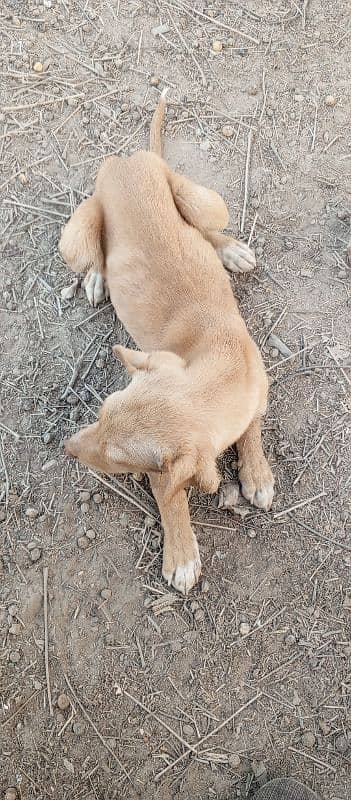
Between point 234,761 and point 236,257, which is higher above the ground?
point 236,257

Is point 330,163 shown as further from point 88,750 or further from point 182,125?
point 88,750

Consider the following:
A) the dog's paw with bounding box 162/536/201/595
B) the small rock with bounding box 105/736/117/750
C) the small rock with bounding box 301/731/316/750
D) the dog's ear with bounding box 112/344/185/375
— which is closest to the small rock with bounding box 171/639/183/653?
the dog's paw with bounding box 162/536/201/595

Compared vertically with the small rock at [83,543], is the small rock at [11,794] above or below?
below

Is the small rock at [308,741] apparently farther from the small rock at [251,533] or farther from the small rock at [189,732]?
the small rock at [251,533]

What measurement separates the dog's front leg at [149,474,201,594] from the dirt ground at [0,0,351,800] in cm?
11

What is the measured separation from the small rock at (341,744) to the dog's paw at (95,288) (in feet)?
10.2

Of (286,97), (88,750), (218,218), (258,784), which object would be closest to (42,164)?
(218,218)

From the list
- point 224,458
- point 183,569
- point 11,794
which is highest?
point 224,458

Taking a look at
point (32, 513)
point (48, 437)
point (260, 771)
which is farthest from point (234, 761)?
point (48, 437)

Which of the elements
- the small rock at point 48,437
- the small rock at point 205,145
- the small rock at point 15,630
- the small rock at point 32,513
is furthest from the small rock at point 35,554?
the small rock at point 205,145

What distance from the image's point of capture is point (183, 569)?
13.5ft

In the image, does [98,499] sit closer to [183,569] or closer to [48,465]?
[48,465]

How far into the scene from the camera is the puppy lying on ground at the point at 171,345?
327 cm

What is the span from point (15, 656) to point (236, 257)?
2907mm
